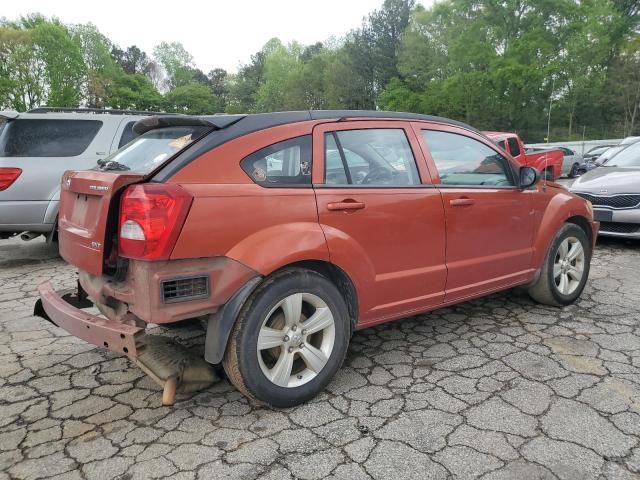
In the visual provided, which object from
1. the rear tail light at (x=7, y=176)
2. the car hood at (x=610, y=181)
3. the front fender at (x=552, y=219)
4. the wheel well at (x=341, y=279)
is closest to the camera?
the wheel well at (x=341, y=279)

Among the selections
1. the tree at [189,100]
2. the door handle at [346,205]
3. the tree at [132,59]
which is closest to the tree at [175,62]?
the tree at [132,59]

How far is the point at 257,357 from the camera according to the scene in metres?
2.55

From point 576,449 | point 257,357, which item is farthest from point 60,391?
point 576,449

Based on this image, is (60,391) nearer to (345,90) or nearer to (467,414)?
(467,414)

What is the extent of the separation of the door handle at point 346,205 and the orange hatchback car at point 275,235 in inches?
0.4

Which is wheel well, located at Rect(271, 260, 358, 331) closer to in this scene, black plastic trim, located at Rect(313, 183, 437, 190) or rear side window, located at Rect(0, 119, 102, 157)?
black plastic trim, located at Rect(313, 183, 437, 190)

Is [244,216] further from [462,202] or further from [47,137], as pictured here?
[47,137]

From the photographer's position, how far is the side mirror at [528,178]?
12.8 feet

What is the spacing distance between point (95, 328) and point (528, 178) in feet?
10.8

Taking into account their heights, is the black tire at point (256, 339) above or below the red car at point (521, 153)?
below

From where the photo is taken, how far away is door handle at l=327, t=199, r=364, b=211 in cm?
282

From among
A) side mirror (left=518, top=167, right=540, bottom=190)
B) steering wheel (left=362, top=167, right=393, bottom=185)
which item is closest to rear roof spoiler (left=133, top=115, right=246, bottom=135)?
steering wheel (left=362, top=167, right=393, bottom=185)

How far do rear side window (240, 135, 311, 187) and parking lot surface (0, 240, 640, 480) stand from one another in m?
1.28

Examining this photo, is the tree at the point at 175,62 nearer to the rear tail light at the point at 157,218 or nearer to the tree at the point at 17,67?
the tree at the point at 17,67
